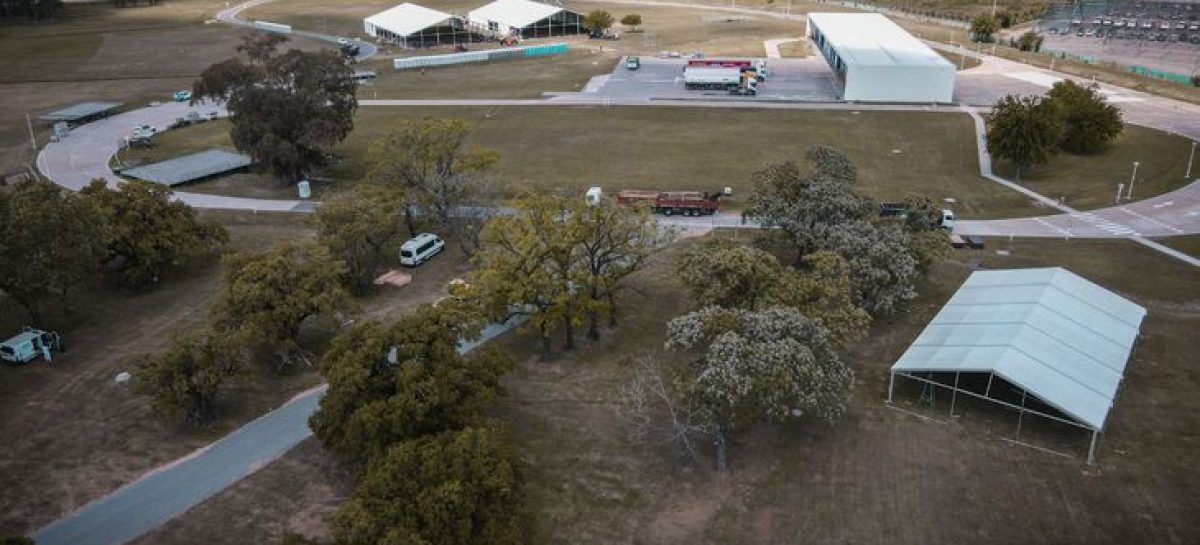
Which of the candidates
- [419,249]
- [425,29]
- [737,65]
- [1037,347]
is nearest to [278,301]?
[419,249]

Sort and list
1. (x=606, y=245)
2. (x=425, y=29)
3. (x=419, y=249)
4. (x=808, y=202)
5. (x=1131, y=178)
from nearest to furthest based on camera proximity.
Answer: (x=606, y=245) → (x=808, y=202) → (x=419, y=249) → (x=1131, y=178) → (x=425, y=29)

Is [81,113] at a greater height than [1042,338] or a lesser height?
greater

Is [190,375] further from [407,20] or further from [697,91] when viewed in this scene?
[407,20]

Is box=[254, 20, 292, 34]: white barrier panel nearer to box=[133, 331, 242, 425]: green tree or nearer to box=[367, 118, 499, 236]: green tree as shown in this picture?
box=[367, 118, 499, 236]: green tree

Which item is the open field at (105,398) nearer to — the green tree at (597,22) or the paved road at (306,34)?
the paved road at (306,34)

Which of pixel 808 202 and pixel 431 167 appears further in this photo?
pixel 431 167

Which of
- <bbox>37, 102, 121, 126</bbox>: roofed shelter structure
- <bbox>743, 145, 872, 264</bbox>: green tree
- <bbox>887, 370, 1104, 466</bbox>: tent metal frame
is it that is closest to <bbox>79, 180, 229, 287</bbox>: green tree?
<bbox>743, 145, 872, 264</bbox>: green tree
